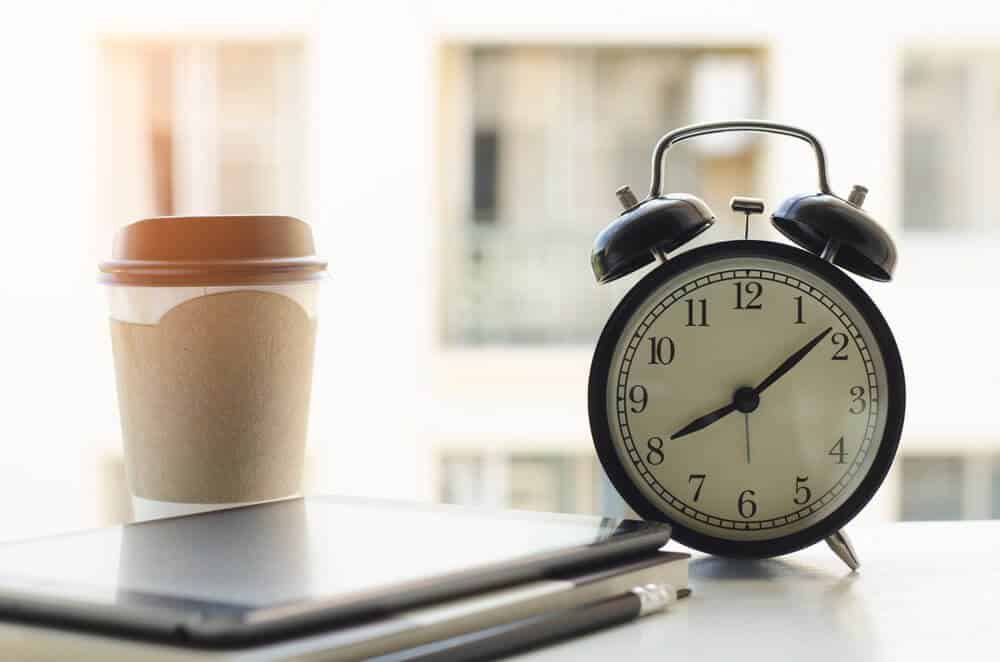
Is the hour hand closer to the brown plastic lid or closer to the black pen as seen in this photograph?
the black pen

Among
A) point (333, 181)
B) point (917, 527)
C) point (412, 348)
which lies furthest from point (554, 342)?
point (917, 527)

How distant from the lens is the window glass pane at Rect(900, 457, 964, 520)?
6.23 m

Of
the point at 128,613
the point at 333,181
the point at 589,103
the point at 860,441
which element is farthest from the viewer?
the point at 589,103

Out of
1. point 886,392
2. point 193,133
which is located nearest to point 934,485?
point 193,133

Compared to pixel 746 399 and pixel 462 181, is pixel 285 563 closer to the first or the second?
pixel 746 399

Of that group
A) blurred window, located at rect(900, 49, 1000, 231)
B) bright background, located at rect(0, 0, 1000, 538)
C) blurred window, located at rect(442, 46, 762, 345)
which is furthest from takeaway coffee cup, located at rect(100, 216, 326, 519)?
blurred window, located at rect(900, 49, 1000, 231)

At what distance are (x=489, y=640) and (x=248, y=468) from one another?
0.29 m

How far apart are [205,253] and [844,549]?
364 mm

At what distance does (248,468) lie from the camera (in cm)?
79

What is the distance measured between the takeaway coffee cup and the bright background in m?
5.03

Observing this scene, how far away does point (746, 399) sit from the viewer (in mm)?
732

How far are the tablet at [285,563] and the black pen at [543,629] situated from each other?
0.02 m

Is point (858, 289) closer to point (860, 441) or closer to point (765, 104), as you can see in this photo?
point (860, 441)

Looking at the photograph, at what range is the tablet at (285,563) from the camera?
1.57ft
